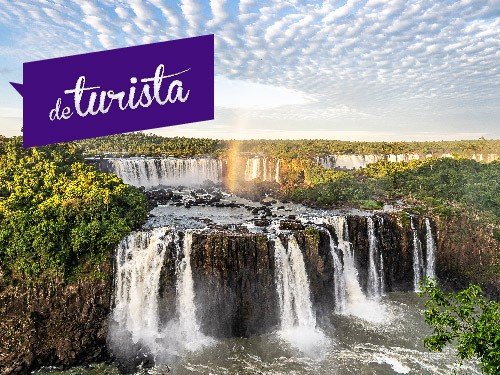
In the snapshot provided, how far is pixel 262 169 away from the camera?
157ft

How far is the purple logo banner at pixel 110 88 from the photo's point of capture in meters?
14.6

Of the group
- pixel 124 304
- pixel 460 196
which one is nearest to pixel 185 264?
pixel 124 304

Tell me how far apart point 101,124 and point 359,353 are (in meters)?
15.6

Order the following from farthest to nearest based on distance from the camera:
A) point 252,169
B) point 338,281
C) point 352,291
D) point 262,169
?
1. point 252,169
2. point 262,169
3. point 352,291
4. point 338,281

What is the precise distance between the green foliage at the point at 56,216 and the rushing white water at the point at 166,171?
14.6 meters

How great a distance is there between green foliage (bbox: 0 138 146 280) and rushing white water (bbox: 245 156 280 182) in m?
23.7

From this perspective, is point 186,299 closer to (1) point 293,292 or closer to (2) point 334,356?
(1) point 293,292

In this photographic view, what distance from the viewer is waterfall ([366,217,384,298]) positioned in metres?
24.9

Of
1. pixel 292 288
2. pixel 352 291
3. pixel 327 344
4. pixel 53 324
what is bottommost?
pixel 327 344

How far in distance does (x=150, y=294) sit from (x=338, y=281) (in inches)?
435

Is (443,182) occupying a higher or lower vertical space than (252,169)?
lower

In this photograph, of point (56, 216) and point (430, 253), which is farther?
point (430, 253)

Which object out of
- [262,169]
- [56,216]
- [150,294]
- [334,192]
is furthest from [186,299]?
[262,169]

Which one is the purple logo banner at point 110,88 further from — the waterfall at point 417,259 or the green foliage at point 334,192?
the green foliage at point 334,192
